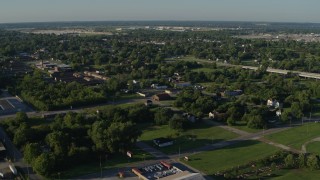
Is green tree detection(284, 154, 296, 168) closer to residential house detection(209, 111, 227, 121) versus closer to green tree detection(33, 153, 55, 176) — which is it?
residential house detection(209, 111, 227, 121)

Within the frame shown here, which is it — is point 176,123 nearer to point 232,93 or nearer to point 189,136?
point 189,136

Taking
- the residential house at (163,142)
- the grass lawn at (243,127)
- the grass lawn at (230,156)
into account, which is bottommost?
the grass lawn at (230,156)

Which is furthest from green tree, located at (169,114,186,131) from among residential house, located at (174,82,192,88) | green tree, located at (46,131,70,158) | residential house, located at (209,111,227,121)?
residential house, located at (174,82,192,88)

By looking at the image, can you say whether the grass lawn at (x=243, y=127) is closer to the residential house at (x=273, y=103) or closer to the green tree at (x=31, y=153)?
the residential house at (x=273, y=103)

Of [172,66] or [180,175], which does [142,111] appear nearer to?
[180,175]

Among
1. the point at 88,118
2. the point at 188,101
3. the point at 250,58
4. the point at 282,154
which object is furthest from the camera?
the point at 250,58

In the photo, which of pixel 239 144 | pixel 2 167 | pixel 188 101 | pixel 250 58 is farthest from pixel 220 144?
pixel 250 58

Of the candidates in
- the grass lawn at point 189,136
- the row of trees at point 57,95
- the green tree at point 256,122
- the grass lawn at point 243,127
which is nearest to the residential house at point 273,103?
the grass lawn at point 243,127
